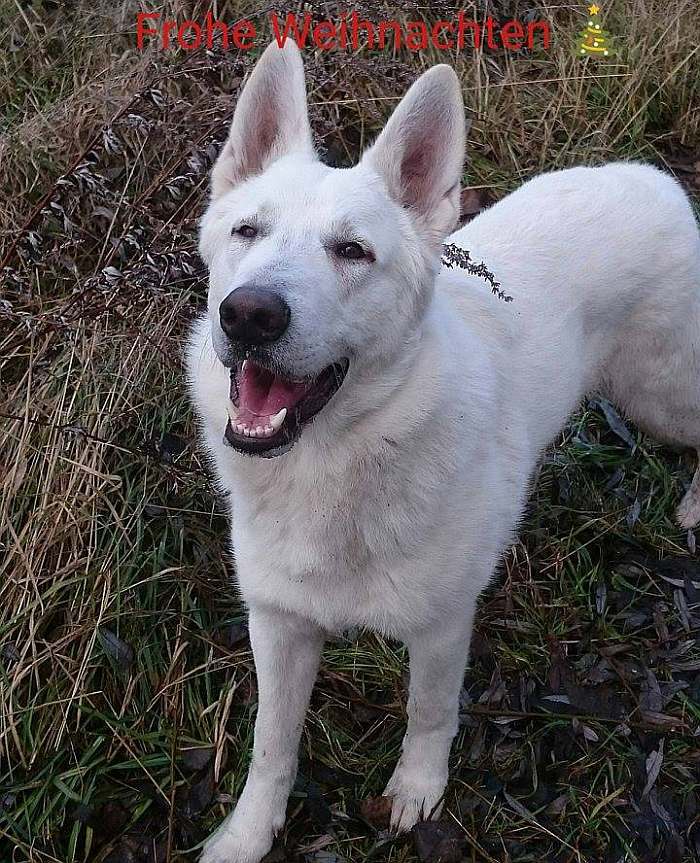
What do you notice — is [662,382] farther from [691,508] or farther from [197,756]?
[197,756]

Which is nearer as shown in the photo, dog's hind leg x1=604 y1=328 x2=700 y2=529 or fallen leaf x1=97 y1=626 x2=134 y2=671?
fallen leaf x1=97 y1=626 x2=134 y2=671

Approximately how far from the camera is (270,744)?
8.55ft

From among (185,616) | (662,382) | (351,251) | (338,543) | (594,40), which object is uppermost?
(351,251)

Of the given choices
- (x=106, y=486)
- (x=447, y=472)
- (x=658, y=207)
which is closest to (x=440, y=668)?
(x=447, y=472)

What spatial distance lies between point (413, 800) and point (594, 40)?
4.27 metres

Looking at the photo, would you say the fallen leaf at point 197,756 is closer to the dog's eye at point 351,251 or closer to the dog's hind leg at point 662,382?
the dog's eye at point 351,251

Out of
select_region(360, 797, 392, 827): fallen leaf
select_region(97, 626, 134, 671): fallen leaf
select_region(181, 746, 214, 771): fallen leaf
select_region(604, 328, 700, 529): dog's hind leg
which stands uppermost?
select_region(604, 328, 700, 529): dog's hind leg

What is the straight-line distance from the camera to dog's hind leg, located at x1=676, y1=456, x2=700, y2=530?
147 inches

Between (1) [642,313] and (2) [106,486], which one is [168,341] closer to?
(2) [106,486]

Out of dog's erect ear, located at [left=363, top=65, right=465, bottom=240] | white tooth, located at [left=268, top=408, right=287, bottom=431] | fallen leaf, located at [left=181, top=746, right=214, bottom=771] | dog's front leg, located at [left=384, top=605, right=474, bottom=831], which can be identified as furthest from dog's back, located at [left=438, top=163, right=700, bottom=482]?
fallen leaf, located at [left=181, top=746, right=214, bottom=771]

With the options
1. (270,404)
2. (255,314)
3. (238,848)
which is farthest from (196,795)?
(255,314)

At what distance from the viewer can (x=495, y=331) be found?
8.77 ft

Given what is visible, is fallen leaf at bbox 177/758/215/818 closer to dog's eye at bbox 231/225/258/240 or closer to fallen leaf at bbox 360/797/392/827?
fallen leaf at bbox 360/797/392/827

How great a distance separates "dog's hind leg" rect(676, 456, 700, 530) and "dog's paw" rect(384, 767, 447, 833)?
1674 millimetres
